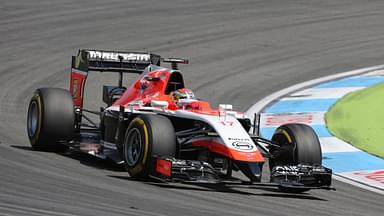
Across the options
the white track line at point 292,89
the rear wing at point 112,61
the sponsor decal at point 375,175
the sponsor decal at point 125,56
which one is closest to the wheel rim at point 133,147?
the rear wing at point 112,61

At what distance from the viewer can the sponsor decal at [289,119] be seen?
55.6 ft

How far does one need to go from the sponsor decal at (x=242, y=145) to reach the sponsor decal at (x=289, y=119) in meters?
5.26

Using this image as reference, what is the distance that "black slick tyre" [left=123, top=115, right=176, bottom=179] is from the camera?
1154 cm

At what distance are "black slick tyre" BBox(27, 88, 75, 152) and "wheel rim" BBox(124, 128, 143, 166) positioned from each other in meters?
1.42

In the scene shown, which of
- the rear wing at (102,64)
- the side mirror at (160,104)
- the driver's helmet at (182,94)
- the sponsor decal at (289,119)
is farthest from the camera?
the sponsor decal at (289,119)

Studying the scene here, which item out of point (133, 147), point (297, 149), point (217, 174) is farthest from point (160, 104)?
point (297, 149)

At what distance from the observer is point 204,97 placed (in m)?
19.1

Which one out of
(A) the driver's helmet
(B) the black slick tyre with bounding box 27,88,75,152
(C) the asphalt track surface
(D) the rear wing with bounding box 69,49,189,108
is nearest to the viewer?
(C) the asphalt track surface

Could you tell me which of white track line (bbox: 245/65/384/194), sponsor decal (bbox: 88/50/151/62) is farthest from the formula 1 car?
white track line (bbox: 245/65/384/194)

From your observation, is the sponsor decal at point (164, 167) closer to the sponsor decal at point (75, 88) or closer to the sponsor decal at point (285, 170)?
the sponsor decal at point (285, 170)

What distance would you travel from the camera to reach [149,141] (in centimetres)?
1155

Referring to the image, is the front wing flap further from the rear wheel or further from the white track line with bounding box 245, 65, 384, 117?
the white track line with bounding box 245, 65, 384, 117

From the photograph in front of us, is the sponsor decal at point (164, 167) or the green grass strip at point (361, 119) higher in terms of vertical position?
the green grass strip at point (361, 119)

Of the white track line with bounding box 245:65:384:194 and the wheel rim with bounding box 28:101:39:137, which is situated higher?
the white track line with bounding box 245:65:384:194
